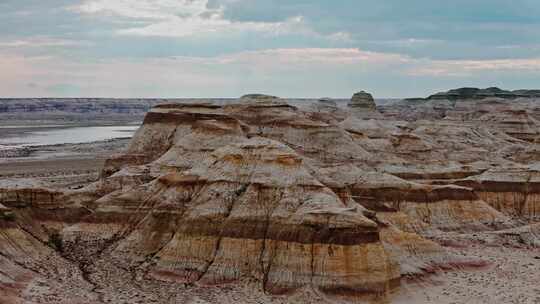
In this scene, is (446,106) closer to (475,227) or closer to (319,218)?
(475,227)

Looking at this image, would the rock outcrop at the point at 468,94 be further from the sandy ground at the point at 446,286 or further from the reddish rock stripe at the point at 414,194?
the sandy ground at the point at 446,286

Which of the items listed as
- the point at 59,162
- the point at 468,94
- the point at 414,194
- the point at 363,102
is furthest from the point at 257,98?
the point at 468,94

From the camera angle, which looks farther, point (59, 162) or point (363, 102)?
point (363, 102)

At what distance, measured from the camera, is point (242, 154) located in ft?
144

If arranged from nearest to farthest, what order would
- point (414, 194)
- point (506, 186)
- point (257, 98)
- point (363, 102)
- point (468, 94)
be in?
point (414, 194)
point (506, 186)
point (257, 98)
point (363, 102)
point (468, 94)

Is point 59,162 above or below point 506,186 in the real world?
below

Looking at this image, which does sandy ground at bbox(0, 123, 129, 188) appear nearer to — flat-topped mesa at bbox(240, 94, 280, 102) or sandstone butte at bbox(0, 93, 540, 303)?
flat-topped mesa at bbox(240, 94, 280, 102)

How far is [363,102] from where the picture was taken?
145250mm

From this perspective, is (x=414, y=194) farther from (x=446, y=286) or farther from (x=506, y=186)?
(x=446, y=286)

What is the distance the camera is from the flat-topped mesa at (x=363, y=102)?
145 metres

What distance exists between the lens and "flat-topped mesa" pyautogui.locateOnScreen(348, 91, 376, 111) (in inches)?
5694

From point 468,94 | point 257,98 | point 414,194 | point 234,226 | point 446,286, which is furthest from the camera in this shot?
point 468,94

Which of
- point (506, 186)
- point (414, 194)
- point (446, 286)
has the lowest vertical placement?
point (446, 286)

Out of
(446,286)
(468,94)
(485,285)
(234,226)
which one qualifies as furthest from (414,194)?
(468,94)
